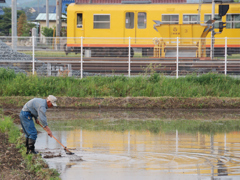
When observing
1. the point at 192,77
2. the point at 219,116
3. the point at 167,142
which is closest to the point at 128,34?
the point at 192,77

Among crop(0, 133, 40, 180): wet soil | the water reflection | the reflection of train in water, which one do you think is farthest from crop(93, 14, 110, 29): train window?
crop(0, 133, 40, 180): wet soil

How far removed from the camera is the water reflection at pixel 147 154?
781 centimetres


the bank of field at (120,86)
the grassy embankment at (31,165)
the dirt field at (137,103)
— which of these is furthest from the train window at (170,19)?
the grassy embankment at (31,165)

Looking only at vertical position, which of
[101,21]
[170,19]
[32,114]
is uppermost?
[170,19]

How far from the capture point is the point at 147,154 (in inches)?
365

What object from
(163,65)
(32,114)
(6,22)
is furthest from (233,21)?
(6,22)

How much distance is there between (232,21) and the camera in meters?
26.8

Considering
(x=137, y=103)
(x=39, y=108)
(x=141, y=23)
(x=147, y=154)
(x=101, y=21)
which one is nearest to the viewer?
(x=39, y=108)

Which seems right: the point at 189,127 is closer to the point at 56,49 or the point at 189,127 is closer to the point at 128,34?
the point at 56,49

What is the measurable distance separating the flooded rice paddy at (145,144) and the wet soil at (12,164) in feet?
1.98

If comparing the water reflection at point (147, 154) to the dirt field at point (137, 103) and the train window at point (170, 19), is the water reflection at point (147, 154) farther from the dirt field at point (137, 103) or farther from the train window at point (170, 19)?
the train window at point (170, 19)

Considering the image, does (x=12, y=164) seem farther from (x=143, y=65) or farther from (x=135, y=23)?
(x=135, y=23)

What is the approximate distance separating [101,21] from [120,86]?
1009 cm

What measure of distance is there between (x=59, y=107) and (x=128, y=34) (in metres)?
11.2
